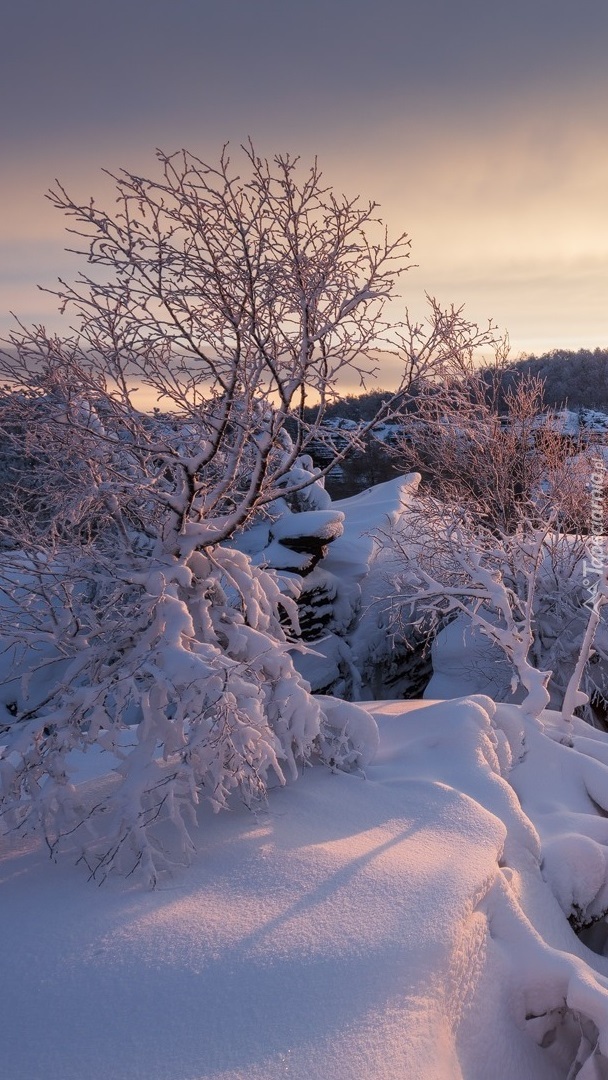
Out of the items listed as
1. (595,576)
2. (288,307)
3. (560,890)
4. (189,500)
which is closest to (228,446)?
(189,500)

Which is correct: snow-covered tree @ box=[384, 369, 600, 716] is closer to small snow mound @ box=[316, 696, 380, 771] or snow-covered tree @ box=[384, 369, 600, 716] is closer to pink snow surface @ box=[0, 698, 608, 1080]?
small snow mound @ box=[316, 696, 380, 771]

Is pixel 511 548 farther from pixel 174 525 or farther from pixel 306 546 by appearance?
pixel 174 525

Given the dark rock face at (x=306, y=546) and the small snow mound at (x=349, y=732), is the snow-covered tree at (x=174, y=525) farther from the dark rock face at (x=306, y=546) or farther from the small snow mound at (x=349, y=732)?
the dark rock face at (x=306, y=546)

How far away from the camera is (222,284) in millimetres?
5164

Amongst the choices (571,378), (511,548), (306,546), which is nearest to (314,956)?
(511,548)

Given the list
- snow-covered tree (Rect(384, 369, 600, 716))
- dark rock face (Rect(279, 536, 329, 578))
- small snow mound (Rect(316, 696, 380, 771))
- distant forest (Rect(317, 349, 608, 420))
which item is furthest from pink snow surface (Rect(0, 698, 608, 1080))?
distant forest (Rect(317, 349, 608, 420))

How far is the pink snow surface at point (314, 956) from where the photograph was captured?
3.41m

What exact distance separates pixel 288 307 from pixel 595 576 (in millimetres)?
10885

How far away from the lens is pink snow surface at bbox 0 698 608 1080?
341cm

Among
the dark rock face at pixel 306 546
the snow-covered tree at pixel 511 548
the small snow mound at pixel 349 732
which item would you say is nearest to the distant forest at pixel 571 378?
the snow-covered tree at pixel 511 548

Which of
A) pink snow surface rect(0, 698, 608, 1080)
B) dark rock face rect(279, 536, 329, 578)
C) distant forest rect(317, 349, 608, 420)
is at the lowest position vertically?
pink snow surface rect(0, 698, 608, 1080)

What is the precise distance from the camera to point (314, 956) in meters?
3.99

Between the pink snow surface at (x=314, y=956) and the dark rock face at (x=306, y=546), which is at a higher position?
the dark rock face at (x=306, y=546)

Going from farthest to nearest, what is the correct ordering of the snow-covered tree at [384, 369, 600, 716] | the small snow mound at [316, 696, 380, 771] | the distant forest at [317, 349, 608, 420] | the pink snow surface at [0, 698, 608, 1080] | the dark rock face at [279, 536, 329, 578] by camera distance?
the distant forest at [317, 349, 608, 420]
the dark rock face at [279, 536, 329, 578]
the snow-covered tree at [384, 369, 600, 716]
the small snow mound at [316, 696, 380, 771]
the pink snow surface at [0, 698, 608, 1080]
